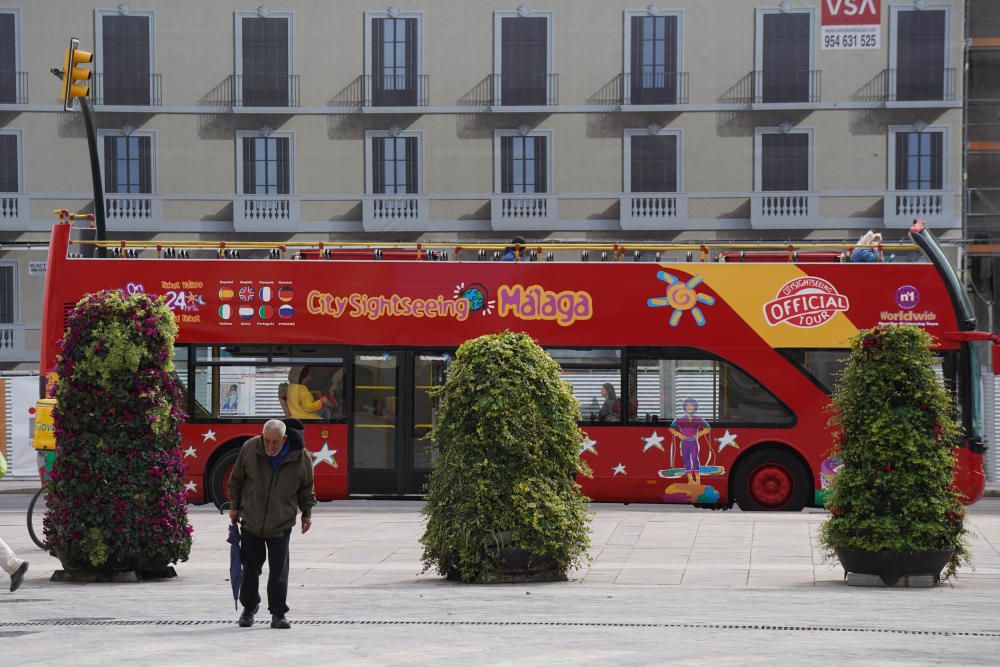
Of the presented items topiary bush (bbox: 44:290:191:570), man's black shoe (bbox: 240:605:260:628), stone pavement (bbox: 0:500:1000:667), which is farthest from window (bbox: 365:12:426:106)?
man's black shoe (bbox: 240:605:260:628)

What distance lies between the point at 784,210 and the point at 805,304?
1620cm

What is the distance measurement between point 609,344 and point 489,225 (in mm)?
16552

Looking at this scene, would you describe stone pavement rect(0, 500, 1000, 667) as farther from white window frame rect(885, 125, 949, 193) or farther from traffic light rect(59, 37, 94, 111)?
white window frame rect(885, 125, 949, 193)

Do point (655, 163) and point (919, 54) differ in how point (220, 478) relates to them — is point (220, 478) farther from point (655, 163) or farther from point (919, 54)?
point (919, 54)

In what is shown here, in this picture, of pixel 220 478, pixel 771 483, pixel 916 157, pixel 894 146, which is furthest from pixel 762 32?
pixel 220 478

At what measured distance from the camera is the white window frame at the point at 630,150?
37156mm

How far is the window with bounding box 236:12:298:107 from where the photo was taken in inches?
1487

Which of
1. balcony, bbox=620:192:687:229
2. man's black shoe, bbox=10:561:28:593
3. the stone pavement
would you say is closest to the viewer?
the stone pavement

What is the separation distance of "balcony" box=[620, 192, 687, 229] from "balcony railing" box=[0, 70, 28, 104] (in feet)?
48.1

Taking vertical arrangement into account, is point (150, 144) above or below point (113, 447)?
above

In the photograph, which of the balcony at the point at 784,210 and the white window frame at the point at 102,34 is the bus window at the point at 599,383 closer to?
the balcony at the point at 784,210

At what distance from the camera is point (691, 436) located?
21.0 metres

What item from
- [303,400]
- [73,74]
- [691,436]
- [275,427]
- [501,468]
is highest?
[73,74]

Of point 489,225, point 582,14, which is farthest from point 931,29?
point 489,225
